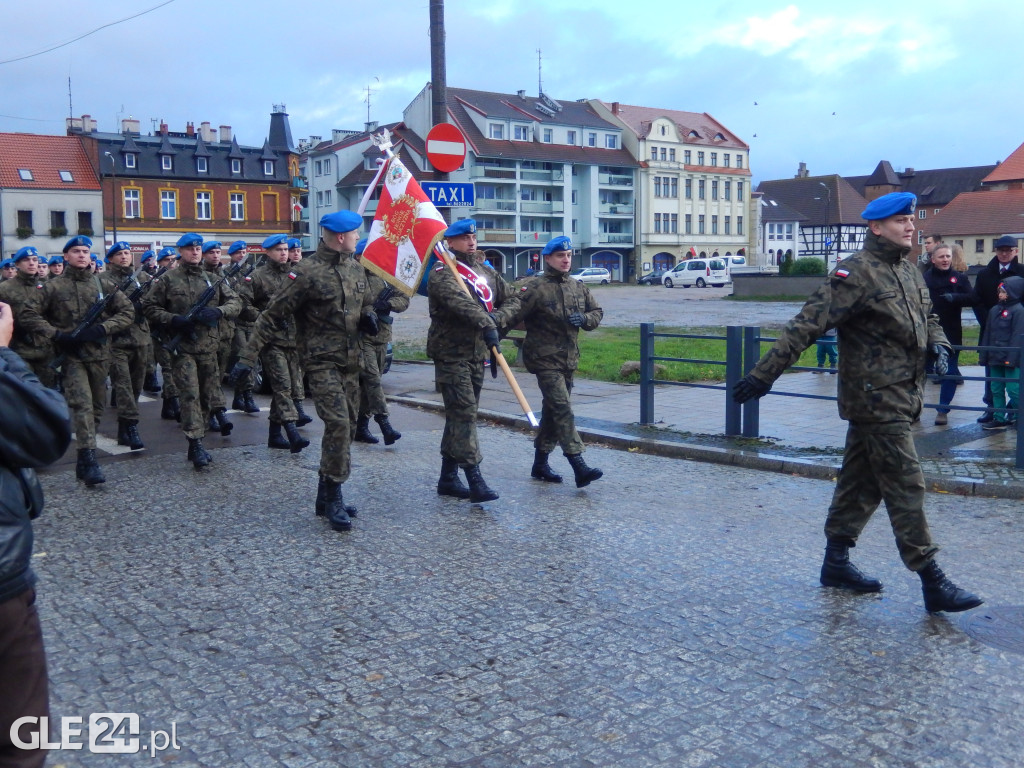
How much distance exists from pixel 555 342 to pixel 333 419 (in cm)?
202

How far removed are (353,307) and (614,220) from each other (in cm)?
7957

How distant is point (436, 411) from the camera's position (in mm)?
13117

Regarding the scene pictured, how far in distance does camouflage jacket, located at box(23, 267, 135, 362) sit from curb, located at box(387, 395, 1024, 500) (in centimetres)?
329

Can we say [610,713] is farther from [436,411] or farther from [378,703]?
[436,411]

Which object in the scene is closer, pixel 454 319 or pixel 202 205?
pixel 454 319

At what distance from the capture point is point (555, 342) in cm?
834

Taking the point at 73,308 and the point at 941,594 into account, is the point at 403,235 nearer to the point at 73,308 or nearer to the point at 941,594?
the point at 73,308

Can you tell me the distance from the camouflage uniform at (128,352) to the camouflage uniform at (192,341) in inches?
13.9

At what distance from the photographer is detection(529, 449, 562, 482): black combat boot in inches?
341

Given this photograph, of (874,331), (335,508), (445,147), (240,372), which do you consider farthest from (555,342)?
(445,147)

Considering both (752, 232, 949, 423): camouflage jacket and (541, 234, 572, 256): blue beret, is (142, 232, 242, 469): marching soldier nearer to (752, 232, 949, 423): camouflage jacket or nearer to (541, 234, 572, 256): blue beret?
(541, 234, 572, 256): blue beret

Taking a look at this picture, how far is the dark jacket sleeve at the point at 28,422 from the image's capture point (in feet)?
8.48

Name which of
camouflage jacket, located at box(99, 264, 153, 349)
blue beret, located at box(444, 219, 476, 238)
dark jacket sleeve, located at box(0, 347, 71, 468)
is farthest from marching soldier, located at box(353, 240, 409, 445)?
dark jacket sleeve, located at box(0, 347, 71, 468)

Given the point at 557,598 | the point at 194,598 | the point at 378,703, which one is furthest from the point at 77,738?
the point at 557,598
